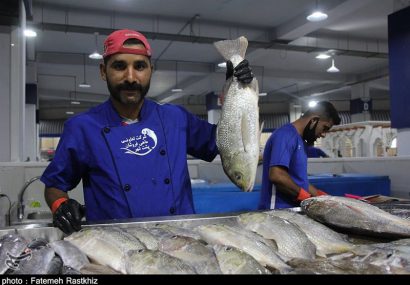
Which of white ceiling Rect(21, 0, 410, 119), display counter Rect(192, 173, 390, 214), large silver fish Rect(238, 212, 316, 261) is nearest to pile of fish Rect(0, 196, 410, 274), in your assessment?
large silver fish Rect(238, 212, 316, 261)

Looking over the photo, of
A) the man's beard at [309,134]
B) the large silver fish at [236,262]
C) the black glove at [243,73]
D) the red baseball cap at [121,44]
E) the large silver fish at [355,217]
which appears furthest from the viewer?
the man's beard at [309,134]

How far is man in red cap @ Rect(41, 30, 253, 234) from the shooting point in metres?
1.77

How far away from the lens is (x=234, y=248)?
3.98 feet

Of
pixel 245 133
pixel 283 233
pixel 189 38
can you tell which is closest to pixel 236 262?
pixel 283 233

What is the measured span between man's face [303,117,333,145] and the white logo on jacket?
1670 millimetres

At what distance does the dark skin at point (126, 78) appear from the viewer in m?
1.75

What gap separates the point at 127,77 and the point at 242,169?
657 mm

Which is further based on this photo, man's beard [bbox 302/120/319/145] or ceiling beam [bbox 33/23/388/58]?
ceiling beam [bbox 33/23/388/58]

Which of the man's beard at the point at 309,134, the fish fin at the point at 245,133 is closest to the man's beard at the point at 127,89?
the fish fin at the point at 245,133

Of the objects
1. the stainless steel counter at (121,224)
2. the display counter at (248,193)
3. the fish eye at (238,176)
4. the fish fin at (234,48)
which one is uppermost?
the fish fin at (234,48)

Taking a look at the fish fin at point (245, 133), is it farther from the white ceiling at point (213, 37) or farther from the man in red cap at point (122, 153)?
the white ceiling at point (213, 37)

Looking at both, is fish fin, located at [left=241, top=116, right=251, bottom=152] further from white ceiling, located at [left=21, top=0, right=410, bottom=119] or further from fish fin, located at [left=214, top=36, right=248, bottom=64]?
white ceiling, located at [left=21, top=0, right=410, bottom=119]
